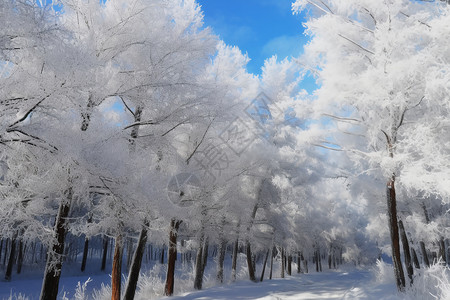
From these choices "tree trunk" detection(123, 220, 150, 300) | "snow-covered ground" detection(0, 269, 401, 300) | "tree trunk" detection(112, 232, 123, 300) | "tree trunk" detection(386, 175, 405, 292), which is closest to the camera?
"tree trunk" detection(386, 175, 405, 292)

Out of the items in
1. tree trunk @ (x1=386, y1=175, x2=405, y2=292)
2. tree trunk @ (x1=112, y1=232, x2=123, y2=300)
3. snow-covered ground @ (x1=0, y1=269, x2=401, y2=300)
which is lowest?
snow-covered ground @ (x1=0, y1=269, x2=401, y2=300)

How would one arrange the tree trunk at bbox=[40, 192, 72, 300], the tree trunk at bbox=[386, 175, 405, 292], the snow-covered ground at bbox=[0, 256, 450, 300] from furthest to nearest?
1. the tree trunk at bbox=[386, 175, 405, 292]
2. the snow-covered ground at bbox=[0, 256, 450, 300]
3. the tree trunk at bbox=[40, 192, 72, 300]

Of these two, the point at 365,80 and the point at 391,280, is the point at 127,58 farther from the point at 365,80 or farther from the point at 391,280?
the point at 391,280

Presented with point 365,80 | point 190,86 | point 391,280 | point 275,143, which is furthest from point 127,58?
point 275,143

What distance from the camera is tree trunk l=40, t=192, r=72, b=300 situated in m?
5.82

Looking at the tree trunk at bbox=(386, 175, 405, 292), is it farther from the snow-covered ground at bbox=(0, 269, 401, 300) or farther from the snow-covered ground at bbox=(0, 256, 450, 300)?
the snow-covered ground at bbox=(0, 269, 401, 300)

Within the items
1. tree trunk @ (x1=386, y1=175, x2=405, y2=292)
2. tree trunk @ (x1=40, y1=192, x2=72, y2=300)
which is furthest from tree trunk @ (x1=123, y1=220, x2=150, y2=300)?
tree trunk @ (x1=386, y1=175, x2=405, y2=292)

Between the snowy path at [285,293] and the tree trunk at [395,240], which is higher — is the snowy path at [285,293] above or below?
below

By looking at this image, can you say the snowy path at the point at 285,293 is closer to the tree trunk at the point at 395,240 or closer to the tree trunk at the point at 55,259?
the tree trunk at the point at 395,240

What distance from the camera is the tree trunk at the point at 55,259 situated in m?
5.82

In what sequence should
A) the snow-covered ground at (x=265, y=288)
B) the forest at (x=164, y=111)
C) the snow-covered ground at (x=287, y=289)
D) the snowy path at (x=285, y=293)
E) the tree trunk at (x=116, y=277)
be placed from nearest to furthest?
the forest at (x=164, y=111) < the snow-covered ground at (x=287, y=289) < the snowy path at (x=285, y=293) < the tree trunk at (x=116, y=277) < the snow-covered ground at (x=265, y=288)

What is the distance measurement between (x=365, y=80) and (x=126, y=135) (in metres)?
5.66

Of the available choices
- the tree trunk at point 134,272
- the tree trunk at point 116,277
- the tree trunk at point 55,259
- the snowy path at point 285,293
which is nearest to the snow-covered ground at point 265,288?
the snowy path at point 285,293

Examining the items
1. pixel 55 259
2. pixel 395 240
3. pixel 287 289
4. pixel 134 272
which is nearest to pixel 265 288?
pixel 287 289
